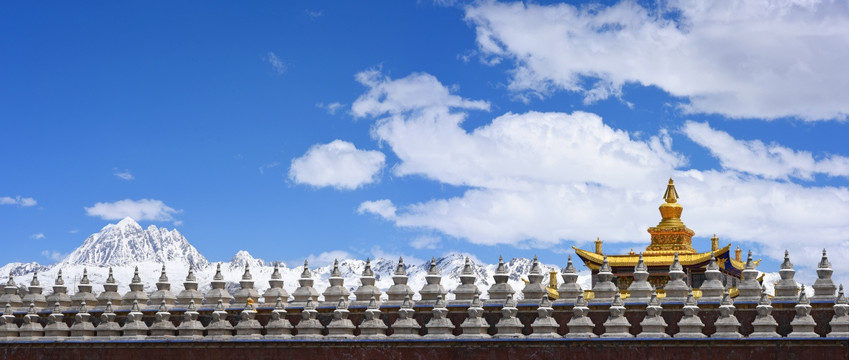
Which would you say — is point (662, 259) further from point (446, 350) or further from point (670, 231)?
point (446, 350)

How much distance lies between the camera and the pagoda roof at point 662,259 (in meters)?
57.8

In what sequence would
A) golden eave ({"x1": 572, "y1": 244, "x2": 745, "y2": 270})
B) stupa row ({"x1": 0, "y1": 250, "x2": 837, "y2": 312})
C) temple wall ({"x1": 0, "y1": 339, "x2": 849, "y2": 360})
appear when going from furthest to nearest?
golden eave ({"x1": 572, "y1": 244, "x2": 745, "y2": 270}) → stupa row ({"x1": 0, "y1": 250, "x2": 837, "y2": 312}) → temple wall ({"x1": 0, "y1": 339, "x2": 849, "y2": 360})

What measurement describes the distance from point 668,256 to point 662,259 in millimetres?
339

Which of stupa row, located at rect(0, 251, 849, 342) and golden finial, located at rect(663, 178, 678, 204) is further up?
golden finial, located at rect(663, 178, 678, 204)

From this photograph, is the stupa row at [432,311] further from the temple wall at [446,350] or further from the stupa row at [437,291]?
the temple wall at [446,350]

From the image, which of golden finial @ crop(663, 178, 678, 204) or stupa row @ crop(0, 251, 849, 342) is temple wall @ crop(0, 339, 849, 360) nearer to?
stupa row @ crop(0, 251, 849, 342)

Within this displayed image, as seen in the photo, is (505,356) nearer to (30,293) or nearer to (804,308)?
(804,308)

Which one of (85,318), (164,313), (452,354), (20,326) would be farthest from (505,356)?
(20,326)

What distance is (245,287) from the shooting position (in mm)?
50594

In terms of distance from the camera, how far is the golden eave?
189 feet

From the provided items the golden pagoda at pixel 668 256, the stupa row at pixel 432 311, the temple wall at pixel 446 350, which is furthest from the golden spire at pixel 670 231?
the temple wall at pixel 446 350

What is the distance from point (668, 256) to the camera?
58.0m

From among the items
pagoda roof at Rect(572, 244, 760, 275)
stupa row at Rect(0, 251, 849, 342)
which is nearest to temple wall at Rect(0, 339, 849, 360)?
stupa row at Rect(0, 251, 849, 342)

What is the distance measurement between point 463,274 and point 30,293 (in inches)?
753
